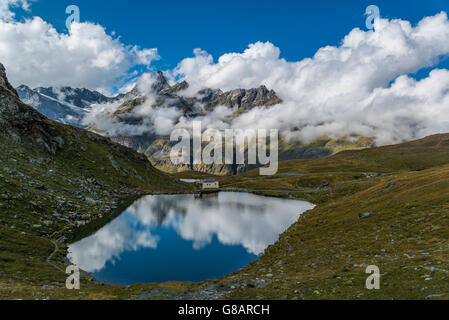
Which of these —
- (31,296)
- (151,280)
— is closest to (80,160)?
(151,280)

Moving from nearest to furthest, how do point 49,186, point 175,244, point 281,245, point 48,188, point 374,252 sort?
point 374,252 < point 281,245 < point 175,244 < point 48,188 < point 49,186

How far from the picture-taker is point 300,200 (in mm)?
138875

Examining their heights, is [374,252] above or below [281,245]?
above

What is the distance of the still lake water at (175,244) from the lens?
156ft

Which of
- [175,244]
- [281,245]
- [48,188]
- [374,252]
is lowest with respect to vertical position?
[175,244]

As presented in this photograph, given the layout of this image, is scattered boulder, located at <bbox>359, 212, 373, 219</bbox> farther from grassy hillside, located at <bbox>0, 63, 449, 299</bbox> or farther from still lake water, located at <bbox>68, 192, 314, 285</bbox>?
still lake water, located at <bbox>68, 192, 314, 285</bbox>

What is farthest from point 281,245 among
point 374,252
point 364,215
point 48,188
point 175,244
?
point 48,188

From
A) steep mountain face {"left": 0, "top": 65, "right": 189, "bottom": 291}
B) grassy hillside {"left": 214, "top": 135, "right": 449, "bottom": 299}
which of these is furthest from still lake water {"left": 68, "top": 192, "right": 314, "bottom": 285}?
grassy hillside {"left": 214, "top": 135, "right": 449, "bottom": 299}

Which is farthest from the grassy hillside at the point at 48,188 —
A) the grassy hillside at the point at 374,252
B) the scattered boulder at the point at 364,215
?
the scattered boulder at the point at 364,215

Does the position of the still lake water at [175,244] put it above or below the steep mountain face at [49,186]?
below

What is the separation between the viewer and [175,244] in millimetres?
65562

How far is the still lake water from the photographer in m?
47.5

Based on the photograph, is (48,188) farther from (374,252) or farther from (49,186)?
(374,252)

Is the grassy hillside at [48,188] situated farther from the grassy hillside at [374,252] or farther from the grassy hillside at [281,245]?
the grassy hillside at [374,252]
